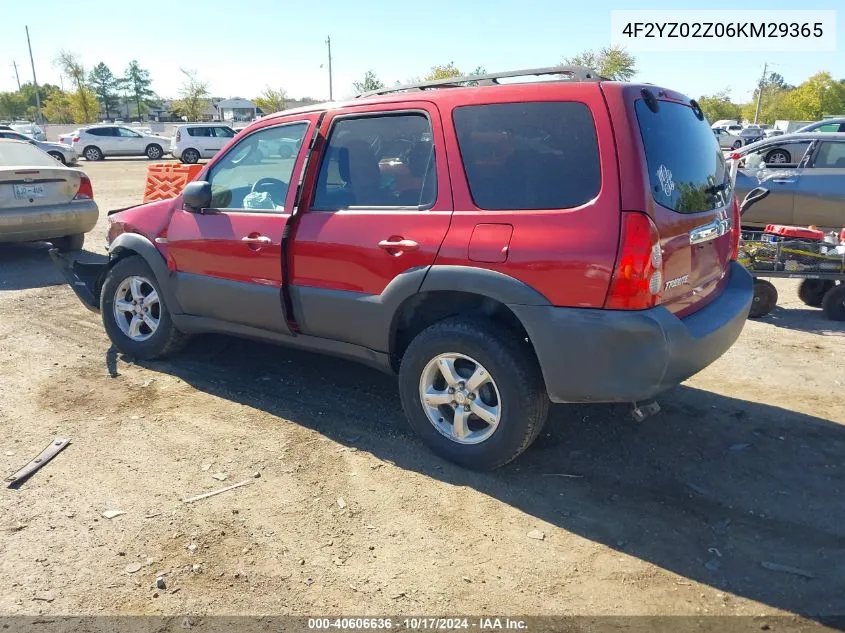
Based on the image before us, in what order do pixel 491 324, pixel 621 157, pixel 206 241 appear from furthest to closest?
pixel 206 241 → pixel 491 324 → pixel 621 157

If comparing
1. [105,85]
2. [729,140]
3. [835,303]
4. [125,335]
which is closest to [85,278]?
[125,335]

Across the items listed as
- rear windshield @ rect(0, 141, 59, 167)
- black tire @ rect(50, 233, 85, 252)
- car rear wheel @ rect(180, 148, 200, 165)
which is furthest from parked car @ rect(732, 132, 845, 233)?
car rear wheel @ rect(180, 148, 200, 165)

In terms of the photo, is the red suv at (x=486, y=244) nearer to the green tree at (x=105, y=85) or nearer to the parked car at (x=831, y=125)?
the parked car at (x=831, y=125)

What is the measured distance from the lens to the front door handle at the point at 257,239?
421cm

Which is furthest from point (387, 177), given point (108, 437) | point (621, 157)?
point (108, 437)

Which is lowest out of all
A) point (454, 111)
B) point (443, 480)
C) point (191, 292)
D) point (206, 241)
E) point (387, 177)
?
point (443, 480)

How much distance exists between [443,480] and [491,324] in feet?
2.85

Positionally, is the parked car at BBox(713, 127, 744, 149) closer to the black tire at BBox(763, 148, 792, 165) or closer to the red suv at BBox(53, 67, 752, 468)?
the black tire at BBox(763, 148, 792, 165)

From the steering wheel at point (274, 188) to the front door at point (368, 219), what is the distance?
0.69ft

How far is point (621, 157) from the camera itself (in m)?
3.06

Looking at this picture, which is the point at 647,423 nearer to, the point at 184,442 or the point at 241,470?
the point at 241,470

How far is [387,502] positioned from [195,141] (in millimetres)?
29112

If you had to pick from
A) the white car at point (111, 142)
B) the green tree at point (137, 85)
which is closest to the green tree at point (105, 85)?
the green tree at point (137, 85)

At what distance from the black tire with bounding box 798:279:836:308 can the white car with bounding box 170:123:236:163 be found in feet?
86.2
